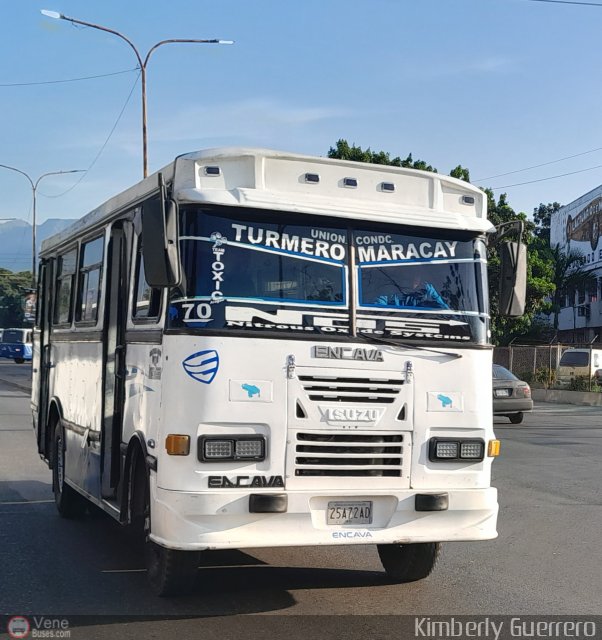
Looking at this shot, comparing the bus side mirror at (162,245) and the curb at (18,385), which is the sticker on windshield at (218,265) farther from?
the curb at (18,385)

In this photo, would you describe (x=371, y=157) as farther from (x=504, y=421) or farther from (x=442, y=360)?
(x=442, y=360)

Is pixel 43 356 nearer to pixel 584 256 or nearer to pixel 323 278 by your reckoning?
pixel 323 278

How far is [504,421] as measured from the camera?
23.4 m

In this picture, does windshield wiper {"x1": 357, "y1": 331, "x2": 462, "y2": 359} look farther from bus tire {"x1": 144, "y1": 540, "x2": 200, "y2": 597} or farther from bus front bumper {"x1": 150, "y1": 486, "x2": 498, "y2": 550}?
bus tire {"x1": 144, "y1": 540, "x2": 200, "y2": 597}

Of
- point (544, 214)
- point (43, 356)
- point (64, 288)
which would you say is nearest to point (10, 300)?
point (544, 214)

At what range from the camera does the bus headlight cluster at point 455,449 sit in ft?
21.6

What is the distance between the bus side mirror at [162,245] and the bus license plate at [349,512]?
1749 mm

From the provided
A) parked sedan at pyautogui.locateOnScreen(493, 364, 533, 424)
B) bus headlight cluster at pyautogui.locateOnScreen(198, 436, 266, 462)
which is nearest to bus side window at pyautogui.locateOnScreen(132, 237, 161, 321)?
bus headlight cluster at pyautogui.locateOnScreen(198, 436, 266, 462)

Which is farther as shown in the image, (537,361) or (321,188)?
(537,361)

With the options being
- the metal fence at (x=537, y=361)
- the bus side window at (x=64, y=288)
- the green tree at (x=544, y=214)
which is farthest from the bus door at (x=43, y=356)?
the green tree at (x=544, y=214)

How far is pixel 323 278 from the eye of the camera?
653cm

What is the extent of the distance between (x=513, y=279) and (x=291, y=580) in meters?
2.75

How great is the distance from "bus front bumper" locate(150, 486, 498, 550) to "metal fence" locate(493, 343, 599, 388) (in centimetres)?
2830

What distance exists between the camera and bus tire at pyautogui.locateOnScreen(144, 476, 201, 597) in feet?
20.9
